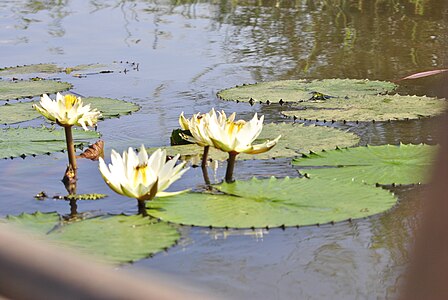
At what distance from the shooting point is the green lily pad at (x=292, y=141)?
91.2 inches

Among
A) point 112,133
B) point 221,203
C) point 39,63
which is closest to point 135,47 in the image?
point 39,63

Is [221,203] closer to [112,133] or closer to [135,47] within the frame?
[112,133]

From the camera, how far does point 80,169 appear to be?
2.26 m

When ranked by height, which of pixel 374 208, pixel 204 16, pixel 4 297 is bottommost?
pixel 204 16

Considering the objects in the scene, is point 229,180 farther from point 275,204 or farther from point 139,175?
point 139,175

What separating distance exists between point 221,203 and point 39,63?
2.51 meters

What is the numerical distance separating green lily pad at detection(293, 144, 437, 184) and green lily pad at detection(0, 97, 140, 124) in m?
0.96

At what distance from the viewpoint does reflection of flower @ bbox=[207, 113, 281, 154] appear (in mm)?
1928

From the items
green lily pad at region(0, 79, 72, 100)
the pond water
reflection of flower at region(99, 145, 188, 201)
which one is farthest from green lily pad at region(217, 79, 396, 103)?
reflection of flower at region(99, 145, 188, 201)

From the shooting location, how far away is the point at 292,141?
242cm

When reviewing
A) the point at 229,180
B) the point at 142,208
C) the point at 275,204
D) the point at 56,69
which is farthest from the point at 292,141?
the point at 56,69

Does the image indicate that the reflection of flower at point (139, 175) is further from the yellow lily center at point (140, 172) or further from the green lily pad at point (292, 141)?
the green lily pad at point (292, 141)

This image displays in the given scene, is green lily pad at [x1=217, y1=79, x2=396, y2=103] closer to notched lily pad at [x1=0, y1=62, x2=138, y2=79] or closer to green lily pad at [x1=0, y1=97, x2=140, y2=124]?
green lily pad at [x1=0, y1=97, x2=140, y2=124]

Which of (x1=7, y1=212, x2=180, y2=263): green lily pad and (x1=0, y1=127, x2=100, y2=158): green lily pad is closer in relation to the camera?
(x1=7, y1=212, x2=180, y2=263): green lily pad
